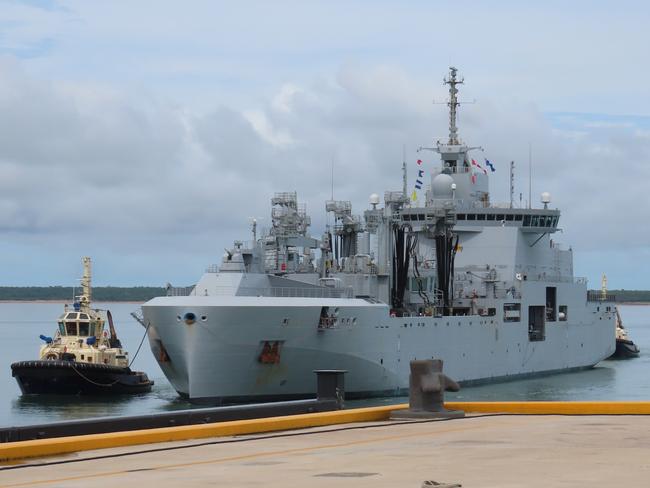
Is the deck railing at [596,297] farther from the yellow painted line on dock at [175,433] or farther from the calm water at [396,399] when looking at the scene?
the yellow painted line on dock at [175,433]

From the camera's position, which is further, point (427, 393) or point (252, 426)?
point (427, 393)

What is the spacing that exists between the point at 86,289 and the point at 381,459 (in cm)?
3549

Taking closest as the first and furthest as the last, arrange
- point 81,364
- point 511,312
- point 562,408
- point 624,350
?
point 562,408 < point 81,364 < point 511,312 < point 624,350

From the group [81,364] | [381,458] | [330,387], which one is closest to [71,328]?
[81,364]

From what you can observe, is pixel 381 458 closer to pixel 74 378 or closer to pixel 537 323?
pixel 74 378

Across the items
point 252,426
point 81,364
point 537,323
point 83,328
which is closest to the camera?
point 252,426

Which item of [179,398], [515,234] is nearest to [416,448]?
[179,398]

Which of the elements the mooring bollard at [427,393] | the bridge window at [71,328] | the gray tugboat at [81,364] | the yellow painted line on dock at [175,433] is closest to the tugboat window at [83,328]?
the gray tugboat at [81,364]

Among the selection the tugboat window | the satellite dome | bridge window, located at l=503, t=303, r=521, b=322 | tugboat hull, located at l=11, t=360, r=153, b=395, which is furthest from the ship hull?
the satellite dome

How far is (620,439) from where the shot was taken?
16.9 metres

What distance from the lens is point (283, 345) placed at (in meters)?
41.4

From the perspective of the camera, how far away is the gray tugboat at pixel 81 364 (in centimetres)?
4544

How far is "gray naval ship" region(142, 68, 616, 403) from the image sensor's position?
134 feet

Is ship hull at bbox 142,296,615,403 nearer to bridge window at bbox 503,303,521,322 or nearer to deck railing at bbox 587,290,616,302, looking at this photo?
bridge window at bbox 503,303,521,322
